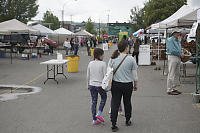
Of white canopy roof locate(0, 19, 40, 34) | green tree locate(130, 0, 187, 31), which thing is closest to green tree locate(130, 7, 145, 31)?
green tree locate(130, 0, 187, 31)

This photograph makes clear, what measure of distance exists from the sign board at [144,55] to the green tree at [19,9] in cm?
3480

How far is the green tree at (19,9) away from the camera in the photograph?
5072cm

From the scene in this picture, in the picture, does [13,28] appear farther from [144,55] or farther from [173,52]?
[173,52]

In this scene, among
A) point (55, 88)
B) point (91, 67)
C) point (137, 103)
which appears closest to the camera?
point (91, 67)

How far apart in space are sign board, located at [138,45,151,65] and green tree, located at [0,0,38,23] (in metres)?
34.8

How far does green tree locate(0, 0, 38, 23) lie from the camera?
50.7 meters

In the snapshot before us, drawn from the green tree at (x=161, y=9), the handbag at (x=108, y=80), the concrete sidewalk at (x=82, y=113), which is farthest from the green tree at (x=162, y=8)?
the handbag at (x=108, y=80)

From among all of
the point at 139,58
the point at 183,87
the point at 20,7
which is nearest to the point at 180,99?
the point at 183,87

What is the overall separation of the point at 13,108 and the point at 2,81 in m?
4.96

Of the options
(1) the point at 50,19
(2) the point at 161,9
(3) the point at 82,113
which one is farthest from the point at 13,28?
(1) the point at 50,19

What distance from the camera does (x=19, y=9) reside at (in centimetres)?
5522

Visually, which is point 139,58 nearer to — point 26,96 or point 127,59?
point 26,96

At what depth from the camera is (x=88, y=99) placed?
7.88 metres

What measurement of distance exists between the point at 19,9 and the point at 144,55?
43533 mm
